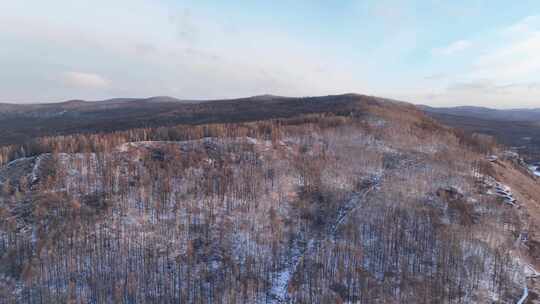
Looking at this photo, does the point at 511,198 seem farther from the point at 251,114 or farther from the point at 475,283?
the point at 251,114

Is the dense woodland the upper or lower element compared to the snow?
upper

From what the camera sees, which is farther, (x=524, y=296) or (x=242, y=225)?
(x=242, y=225)

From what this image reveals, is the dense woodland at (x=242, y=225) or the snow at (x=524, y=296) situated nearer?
the snow at (x=524, y=296)

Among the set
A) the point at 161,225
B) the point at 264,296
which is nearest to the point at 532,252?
the point at 264,296

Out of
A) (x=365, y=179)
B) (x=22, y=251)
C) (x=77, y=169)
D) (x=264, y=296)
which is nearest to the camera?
(x=264, y=296)

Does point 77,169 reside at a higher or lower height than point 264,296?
higher

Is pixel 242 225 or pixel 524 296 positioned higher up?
pixel 242 225

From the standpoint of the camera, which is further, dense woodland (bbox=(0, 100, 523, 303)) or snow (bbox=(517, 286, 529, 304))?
dense woodland (bbox=(0, 100, 523, 303))

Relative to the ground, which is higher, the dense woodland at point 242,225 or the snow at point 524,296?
the dense woodland at point 242,225
